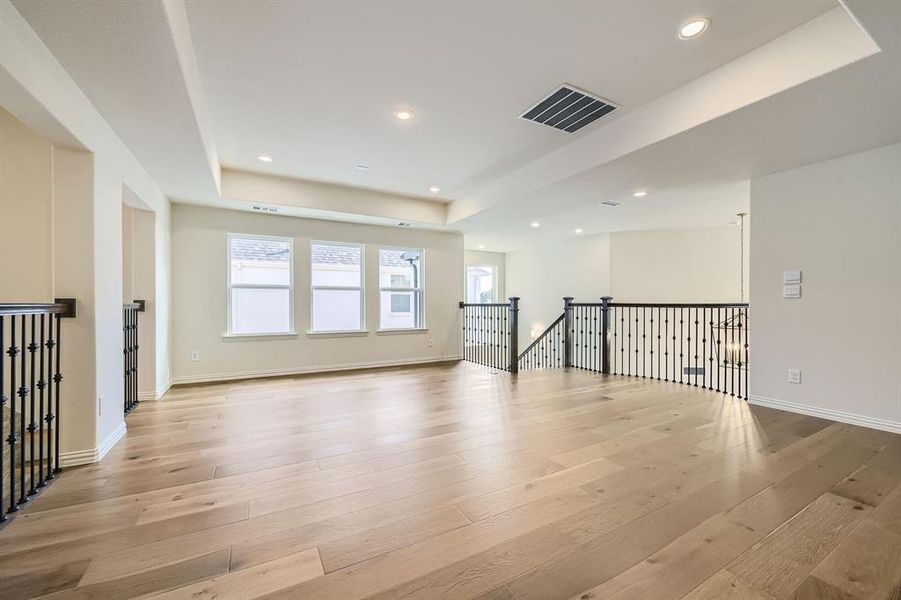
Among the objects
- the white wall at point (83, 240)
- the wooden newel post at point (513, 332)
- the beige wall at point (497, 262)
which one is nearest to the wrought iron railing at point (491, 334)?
the wooden newel post at point (513, 332)

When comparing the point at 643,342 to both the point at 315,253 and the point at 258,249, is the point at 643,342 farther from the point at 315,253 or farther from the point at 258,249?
the point at 258,249

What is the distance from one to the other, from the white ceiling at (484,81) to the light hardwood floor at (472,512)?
2.37 metres

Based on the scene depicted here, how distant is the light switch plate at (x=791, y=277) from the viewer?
3590 mm

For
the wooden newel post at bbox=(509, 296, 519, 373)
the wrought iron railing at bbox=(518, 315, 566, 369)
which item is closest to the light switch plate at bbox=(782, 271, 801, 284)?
the wooden newel post at bbox=(509, 296, 519, 373)

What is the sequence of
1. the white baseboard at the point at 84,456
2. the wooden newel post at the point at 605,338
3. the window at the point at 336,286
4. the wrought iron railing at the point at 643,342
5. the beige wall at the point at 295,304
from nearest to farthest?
the white baseboard at the point at 84,456 < the beige wall at the point at 295,304 < the wooden newel post at the point at 605,338 < the window at the point at 336,286 < the wrought iron railing at the point at 643,342

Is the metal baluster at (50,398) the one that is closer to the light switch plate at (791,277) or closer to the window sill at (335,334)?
the window sill at (335,334)

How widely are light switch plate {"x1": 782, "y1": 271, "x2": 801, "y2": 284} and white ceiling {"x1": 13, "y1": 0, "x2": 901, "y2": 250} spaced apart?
1028 mm

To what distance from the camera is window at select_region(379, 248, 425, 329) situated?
6.34 metres

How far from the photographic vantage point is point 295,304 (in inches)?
219

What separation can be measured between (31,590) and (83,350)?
1.65 metres

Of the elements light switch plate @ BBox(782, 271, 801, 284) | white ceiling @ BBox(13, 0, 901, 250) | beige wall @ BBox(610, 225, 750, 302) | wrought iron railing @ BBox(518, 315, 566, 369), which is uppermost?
white ceiling @ BBox(13, 0, 901, 250)

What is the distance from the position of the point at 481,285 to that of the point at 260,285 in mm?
6148

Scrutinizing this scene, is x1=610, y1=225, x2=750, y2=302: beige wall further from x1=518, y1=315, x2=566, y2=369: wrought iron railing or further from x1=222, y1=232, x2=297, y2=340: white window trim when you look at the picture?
x1=222, y1=232, x2=297, y2=340: white window trim

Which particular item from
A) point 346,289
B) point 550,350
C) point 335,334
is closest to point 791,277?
point 550,350
